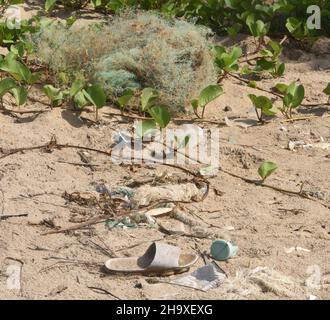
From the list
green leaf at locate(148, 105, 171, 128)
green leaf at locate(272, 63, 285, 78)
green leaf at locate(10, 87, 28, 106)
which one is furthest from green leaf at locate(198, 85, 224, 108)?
green leaf at locate(10, 87, 28, 106)

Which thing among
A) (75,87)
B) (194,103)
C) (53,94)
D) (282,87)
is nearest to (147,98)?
(194,103)

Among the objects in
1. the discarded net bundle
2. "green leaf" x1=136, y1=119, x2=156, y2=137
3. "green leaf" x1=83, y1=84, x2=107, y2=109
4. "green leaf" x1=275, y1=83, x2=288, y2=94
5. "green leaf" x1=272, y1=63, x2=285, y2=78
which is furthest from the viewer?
"green leaf" x1=272, y1=63, x2=285, y2=78

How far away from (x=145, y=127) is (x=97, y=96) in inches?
12.5

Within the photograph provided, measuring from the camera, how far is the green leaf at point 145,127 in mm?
4395

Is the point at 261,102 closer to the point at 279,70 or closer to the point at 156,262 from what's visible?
the point at 279,70

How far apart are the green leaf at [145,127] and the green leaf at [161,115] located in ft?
0.09

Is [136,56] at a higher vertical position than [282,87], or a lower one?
higher

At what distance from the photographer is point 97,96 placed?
456 centimetres

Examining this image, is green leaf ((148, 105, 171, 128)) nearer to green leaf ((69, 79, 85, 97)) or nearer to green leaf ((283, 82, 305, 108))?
green leaf ((69, 79, 85, 97))

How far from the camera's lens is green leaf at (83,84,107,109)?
455 centimetres

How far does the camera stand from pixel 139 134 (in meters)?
4.39

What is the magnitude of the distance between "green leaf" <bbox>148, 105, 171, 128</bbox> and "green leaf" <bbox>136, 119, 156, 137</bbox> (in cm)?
3

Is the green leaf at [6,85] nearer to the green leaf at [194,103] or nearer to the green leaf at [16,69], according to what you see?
the green leaf at [16,69]

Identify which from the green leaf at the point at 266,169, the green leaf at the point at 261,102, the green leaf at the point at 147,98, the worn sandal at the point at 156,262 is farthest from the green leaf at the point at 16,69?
the worn sandal at the point at 156,262
